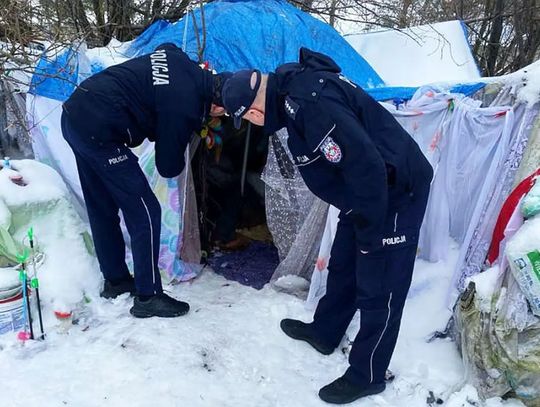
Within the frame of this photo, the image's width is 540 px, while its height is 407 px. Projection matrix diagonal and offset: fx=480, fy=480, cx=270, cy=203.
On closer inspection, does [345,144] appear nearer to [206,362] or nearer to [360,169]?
[360,169]

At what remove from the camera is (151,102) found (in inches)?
102

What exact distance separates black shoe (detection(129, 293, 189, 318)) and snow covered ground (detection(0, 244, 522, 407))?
4 cm

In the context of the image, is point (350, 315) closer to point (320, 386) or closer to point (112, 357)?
point (320, 386)

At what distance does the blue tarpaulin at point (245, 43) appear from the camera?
3531 millimetres

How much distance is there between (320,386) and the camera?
250cm

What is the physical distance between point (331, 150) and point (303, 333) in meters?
1.32

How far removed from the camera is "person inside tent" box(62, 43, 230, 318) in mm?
2576

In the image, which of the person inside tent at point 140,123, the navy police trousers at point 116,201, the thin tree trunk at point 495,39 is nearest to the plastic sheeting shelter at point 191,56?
the navy police trousers at point 116,201

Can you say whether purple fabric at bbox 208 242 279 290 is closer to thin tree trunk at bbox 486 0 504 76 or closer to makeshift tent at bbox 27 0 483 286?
makeshift tent at bbox 27 0 483 286

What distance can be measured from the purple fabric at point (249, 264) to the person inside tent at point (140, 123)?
0.95 metres

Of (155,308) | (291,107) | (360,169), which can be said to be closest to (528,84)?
(360,169)

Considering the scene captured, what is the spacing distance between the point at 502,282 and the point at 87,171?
7.79 ft

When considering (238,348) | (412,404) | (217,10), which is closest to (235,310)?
(238,348)

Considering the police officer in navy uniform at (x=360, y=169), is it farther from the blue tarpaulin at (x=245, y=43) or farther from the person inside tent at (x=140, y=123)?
the blue tarpaulin at (x=245, y=43)
